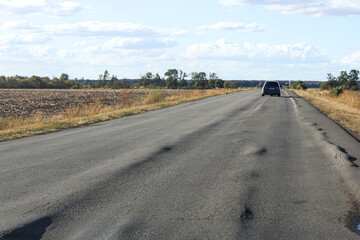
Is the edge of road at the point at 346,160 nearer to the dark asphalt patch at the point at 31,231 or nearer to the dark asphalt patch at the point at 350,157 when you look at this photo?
the dark asphalt patch at the point at 350,157

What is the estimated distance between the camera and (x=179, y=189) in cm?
532

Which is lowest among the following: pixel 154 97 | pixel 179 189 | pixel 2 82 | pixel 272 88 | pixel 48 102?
pixel 2 82

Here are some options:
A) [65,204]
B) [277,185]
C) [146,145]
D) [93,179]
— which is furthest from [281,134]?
[65,204]

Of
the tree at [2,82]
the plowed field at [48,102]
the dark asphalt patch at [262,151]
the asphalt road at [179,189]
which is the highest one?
the asphalt road at [179,189]

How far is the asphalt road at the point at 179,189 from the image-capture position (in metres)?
3.93

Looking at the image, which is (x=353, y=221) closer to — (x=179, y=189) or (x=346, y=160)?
(x=179, y=189)

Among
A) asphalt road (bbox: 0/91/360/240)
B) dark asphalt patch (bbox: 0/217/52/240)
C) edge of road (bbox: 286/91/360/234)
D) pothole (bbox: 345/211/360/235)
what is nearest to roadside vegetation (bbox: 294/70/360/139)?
edge of road (bbox: 286/91/360/234)

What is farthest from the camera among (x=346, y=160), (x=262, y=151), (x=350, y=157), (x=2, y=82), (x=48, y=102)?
(x=2, y=82)

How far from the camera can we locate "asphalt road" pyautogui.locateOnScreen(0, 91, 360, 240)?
393cm

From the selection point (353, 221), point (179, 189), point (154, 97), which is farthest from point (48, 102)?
point (353, 221)

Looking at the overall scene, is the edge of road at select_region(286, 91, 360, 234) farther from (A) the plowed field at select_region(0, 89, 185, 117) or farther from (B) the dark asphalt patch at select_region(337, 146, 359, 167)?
(A) the plowed field at select_region(0, 89, 185, 117)

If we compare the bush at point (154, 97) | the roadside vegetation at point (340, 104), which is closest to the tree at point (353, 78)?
the roadside vegetation at point (340, 104)

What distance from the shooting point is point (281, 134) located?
11195 millimetres

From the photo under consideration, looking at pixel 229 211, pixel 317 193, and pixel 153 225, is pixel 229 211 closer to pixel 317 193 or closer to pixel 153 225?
pixel 153 225
